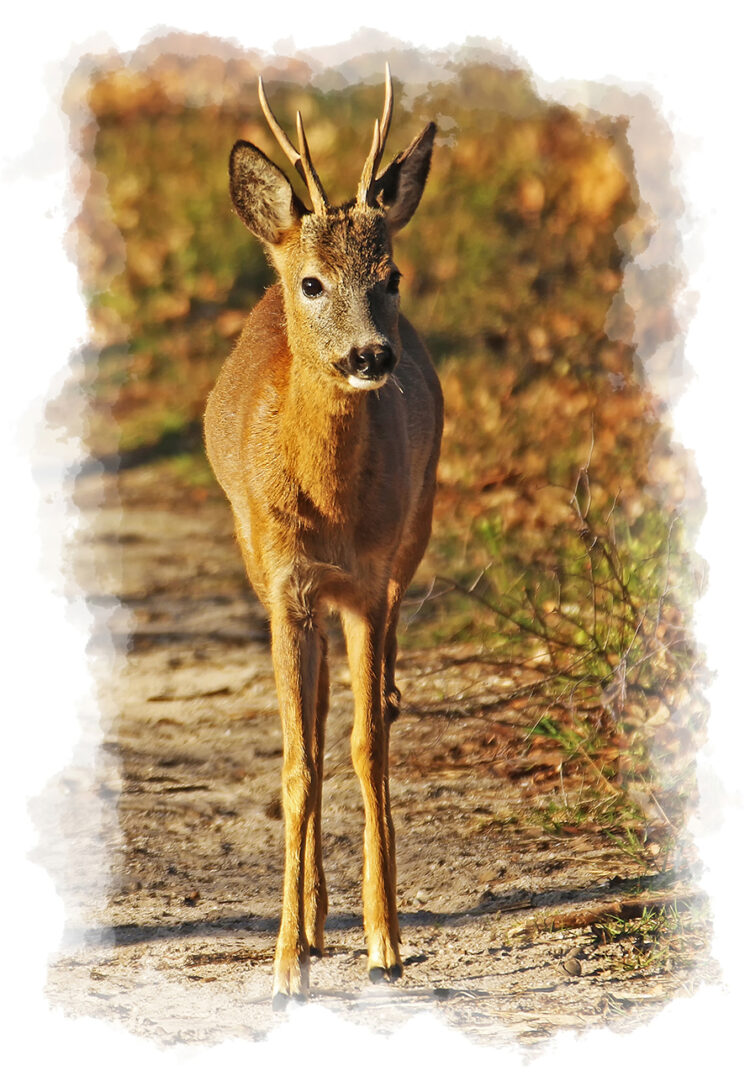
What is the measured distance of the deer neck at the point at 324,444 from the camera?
5129mm

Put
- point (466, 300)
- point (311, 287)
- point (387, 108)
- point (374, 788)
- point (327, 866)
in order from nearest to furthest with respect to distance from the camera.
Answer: point (387, 108), point (311, 287), point (374, 788), point (327, 866), point (466, 300)

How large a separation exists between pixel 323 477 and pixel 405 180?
1.07 metres

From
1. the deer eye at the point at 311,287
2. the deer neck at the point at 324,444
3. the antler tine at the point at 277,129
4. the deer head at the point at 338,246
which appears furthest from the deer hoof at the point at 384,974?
the antler tine at the point at 277,129

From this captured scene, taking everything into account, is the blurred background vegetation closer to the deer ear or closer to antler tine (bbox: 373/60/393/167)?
the deer ear

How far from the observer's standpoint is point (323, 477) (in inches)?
204

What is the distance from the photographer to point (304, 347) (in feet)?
16.4

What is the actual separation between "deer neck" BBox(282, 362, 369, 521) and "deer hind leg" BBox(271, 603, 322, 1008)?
42cm

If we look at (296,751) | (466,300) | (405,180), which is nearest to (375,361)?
(405,180)

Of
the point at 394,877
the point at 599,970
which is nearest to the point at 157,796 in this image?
the point at 394,877

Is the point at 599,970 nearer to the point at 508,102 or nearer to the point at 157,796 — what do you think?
the point at 157,796

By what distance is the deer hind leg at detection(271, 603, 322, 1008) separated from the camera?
201 inches

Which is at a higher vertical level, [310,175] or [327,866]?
[310,175]

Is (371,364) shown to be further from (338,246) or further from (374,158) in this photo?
(374,158)

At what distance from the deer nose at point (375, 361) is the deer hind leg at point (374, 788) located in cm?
103
